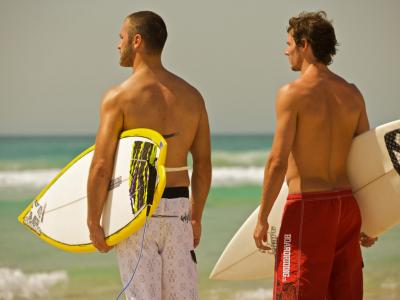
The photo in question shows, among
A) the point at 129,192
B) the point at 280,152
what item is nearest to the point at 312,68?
the point at 280,152

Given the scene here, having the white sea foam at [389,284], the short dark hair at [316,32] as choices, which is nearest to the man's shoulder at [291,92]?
the short dark hair at [316,32]

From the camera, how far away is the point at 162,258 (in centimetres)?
425

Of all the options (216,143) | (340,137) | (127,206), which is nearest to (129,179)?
(127,206)

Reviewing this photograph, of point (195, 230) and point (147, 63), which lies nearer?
point (147, 63)

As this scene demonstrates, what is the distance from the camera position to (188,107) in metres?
4.38

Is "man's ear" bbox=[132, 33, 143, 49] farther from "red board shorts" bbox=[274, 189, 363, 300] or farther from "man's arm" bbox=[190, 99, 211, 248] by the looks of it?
"red board shorts" bbox=[274, 189, 363, 300]

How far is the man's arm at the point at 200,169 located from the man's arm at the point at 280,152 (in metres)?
0.32

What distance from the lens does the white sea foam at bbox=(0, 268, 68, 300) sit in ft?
26.1

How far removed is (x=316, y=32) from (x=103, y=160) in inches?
48.7

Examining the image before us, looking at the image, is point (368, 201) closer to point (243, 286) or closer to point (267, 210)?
point (267, 210)

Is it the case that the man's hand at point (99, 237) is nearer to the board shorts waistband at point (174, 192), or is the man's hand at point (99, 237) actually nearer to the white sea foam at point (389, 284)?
the board shorts waistband at point (174, 192)

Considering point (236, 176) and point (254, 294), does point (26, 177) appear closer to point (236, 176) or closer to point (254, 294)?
point (236, 176)

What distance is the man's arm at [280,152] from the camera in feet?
14.4

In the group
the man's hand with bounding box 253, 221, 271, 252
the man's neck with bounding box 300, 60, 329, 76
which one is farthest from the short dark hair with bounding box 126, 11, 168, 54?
the man's hand with bounding box 253, 221, 271, 252
